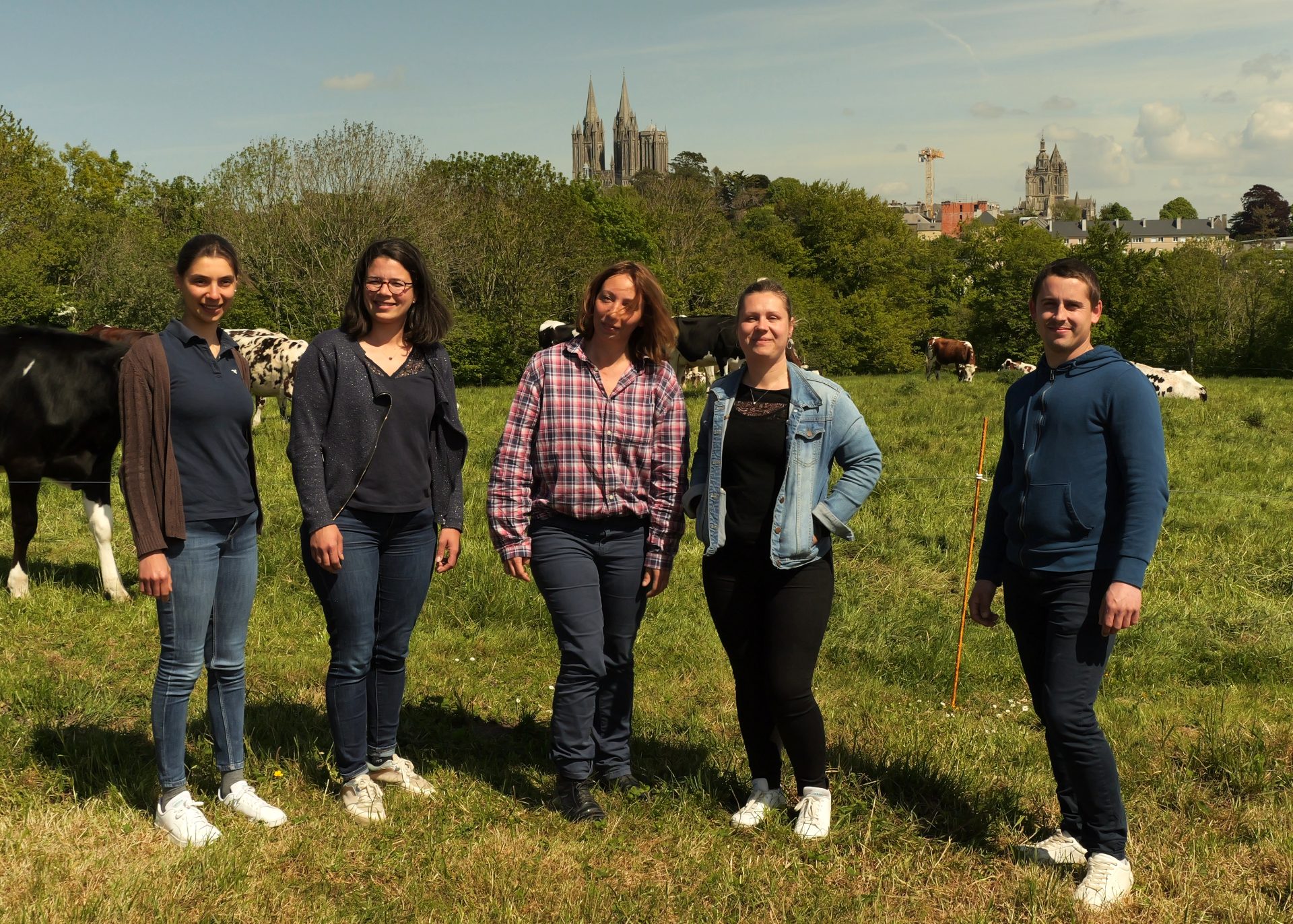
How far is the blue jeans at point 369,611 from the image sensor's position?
395 centimetres

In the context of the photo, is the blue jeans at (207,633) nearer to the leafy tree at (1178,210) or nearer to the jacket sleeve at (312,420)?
the jacket sleeve at (312,420)

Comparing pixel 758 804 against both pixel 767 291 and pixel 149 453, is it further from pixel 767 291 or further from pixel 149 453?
pixel 149 453

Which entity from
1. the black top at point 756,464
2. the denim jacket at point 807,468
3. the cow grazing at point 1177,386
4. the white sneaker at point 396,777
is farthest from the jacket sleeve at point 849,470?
the cow grazing at point 1177,386

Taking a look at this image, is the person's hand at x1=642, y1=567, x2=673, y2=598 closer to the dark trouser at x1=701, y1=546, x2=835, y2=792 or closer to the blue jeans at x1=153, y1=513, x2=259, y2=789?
the dark trouser at x1=701, y1=546, x2=835, y2=792

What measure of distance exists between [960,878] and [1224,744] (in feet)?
5.93

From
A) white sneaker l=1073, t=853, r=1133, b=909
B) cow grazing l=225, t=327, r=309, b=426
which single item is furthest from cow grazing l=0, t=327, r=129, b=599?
cow grazing l=225, t=327, r=309, b=426

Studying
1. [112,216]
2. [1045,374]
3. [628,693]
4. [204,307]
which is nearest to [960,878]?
[628,693]

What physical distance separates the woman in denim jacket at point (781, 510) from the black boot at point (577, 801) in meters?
0.56

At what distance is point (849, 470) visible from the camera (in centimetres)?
394

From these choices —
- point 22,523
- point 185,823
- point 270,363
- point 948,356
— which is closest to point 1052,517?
point 185,823

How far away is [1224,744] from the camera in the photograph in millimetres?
4695

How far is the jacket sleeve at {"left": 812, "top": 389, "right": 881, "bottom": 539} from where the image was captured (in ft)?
12.5

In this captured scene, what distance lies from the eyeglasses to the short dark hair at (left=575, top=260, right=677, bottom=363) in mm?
678

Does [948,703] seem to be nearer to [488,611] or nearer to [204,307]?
[488,611]
